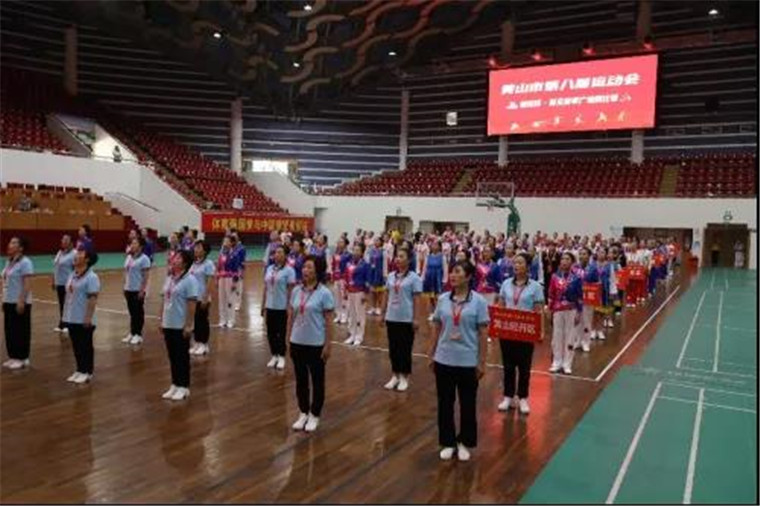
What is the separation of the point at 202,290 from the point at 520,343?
3.83 metres

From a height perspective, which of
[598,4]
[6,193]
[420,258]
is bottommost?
[420,258]

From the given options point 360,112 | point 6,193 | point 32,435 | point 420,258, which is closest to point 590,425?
point 32,435

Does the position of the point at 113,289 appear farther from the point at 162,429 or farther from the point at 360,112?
the point at 360,112

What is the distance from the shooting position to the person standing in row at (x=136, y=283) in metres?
9.12

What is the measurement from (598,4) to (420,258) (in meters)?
20.7

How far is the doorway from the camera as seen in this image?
86.1 feet

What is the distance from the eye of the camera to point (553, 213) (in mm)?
27750

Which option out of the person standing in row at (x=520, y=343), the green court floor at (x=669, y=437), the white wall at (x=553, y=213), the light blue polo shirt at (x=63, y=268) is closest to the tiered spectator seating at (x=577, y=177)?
the white wall at (x=553, y=213)

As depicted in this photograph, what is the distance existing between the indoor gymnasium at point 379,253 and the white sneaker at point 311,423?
2cm

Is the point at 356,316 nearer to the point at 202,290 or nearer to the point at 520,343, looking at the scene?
the point at 202,290

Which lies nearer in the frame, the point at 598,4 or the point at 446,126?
the point at 598,4

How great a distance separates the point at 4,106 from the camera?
25.7 meters

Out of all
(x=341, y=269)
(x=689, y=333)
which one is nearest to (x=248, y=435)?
(x=341, y=269)

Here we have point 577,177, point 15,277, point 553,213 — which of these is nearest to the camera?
point 15,277
